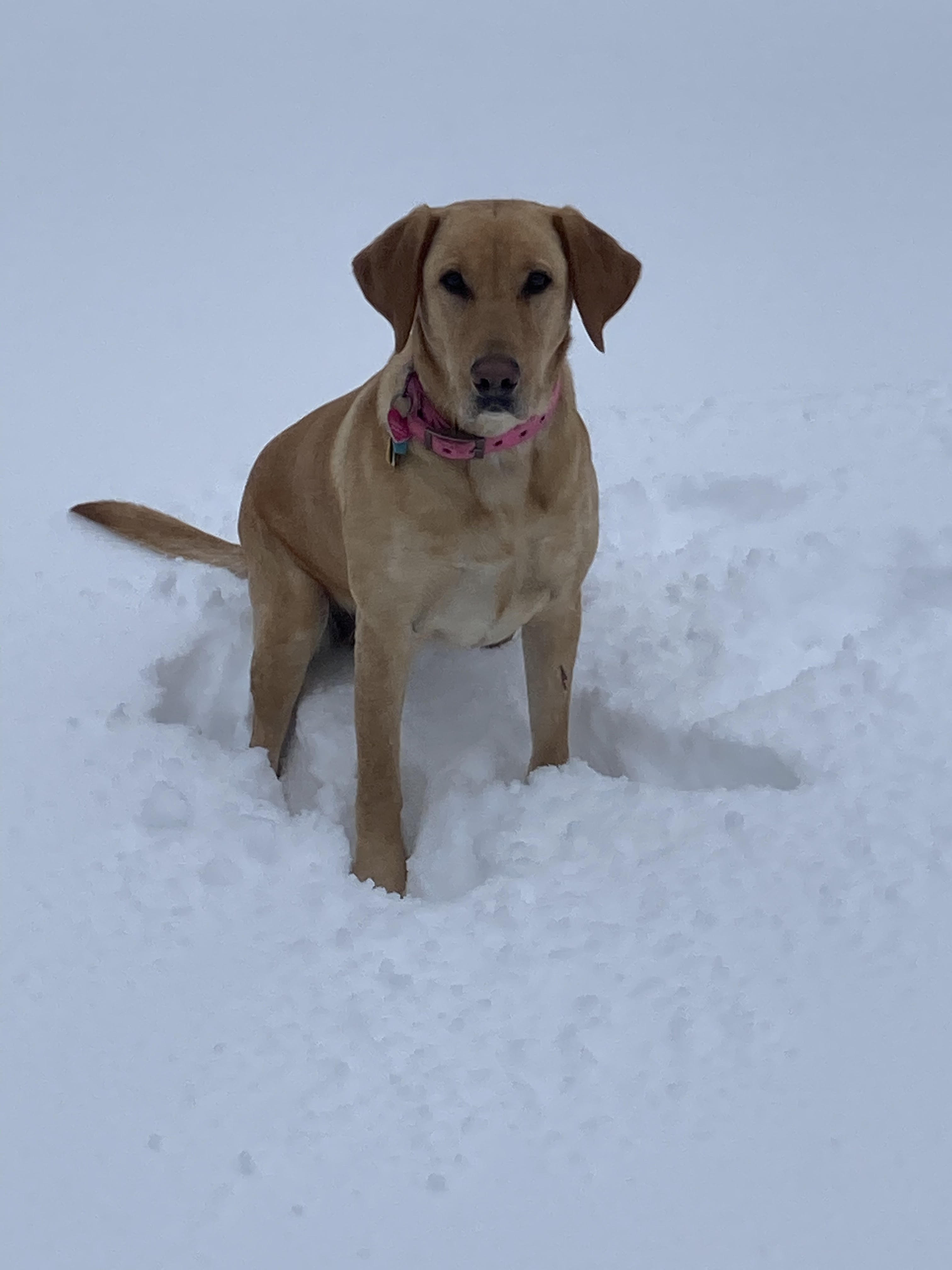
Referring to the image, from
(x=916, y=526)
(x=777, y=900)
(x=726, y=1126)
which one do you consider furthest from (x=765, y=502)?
(x=726, y=1126)

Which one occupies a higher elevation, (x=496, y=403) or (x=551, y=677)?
(x=496, y=403)

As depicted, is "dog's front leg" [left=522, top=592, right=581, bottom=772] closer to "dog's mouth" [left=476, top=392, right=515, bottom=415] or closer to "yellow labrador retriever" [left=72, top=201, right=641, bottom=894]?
"yellow labrador retriever" [left=72, top=201, right=641, bottom=894]

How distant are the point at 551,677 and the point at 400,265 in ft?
3.58

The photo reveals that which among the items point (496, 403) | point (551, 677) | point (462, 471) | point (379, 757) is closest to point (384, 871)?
point (379, 757)

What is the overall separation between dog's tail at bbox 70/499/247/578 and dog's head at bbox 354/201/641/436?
156cm

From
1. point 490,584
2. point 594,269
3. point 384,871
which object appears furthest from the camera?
point 384,871

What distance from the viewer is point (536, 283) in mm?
2631

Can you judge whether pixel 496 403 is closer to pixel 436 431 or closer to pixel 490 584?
pixel 436 431

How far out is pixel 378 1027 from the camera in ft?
7.84

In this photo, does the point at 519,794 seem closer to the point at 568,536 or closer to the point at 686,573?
the point at 568,536

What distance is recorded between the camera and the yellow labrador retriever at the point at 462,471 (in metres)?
2.60

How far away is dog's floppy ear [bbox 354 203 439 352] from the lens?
268cm

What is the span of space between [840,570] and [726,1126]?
84.7 inches

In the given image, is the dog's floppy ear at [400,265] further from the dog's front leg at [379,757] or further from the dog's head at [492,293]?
the dog's front leg at [379,757]
